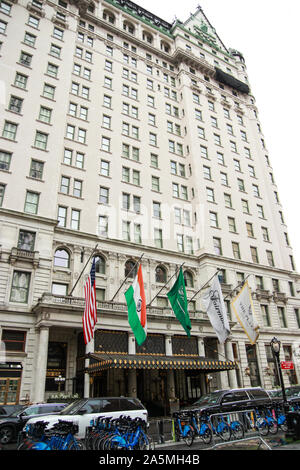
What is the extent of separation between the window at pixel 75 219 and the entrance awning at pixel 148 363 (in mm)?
12302

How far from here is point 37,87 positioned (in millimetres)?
35344

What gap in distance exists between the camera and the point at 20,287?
1037 inches

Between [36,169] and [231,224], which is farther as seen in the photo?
[231,224]

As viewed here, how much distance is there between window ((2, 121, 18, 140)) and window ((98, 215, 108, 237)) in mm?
11089

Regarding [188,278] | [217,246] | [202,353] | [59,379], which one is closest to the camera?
[59,379]

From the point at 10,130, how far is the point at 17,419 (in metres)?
25.4

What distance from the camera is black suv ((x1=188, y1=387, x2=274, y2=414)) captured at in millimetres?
17594

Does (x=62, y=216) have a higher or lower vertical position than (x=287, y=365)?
higher

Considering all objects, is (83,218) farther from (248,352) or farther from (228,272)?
(248,352)

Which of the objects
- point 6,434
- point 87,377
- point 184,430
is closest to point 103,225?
point 87,377

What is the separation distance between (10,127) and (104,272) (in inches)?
648

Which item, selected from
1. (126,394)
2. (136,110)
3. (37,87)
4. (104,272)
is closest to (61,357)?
(126,394)

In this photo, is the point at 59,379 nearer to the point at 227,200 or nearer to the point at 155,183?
the point at 155,183

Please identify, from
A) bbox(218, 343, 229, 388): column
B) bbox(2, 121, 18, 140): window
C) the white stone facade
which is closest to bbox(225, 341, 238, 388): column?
the white stone facade
